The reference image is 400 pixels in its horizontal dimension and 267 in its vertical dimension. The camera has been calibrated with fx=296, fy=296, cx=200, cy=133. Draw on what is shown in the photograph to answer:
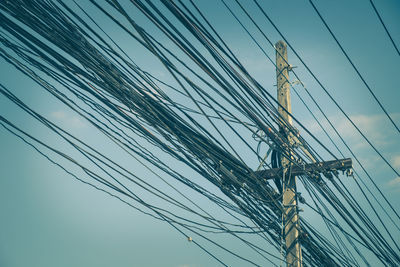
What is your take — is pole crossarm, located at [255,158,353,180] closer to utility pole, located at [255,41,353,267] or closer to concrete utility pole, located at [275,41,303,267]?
utility pole, located at [255,41,353,267]

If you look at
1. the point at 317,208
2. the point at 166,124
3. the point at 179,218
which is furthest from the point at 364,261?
the point at 166,124

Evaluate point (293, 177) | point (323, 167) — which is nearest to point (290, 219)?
point (293, 177)

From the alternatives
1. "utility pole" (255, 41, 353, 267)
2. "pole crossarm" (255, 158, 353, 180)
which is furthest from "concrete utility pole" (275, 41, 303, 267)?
"pole crossarm" (255, 158, 353, 180)

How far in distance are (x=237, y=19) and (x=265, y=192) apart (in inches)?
90.6

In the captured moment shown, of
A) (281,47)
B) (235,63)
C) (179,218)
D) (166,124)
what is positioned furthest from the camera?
(281,47)

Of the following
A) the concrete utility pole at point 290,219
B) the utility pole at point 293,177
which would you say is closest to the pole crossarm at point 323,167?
the utility pole at point 293,177

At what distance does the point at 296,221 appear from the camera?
13.9ft

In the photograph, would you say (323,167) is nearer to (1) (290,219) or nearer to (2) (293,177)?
(2) (293,177)

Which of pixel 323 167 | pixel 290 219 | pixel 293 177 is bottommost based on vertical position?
pixel 290 219

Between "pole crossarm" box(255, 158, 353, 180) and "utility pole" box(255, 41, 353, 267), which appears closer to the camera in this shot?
"utility pole" box(255, 41, 353, 267)

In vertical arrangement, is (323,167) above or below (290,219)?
above

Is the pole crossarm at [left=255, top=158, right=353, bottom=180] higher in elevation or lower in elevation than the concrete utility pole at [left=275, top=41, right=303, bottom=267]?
higher

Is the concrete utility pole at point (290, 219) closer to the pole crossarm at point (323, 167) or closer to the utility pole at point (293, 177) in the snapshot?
the utility pole at point (293, 177)

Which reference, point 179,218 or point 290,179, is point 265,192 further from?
point 179,218
